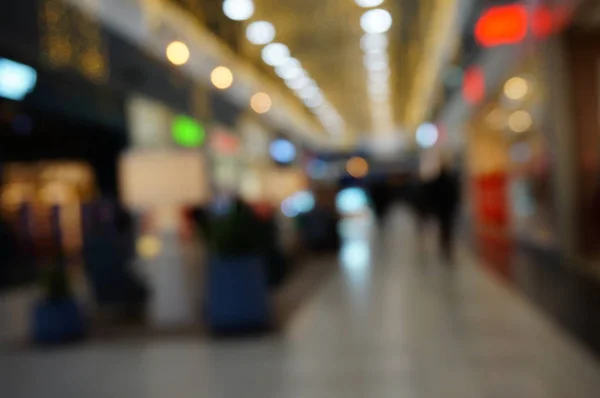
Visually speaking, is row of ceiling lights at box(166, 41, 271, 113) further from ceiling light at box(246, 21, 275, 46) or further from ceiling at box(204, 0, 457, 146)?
ceiling light at box(246, 21, 275, 46)

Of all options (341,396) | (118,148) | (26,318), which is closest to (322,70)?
(118,148)

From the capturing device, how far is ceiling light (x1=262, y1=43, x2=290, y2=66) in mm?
19125

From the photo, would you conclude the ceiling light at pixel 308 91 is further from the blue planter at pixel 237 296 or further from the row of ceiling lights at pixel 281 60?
the blue planter at pixel 237 296

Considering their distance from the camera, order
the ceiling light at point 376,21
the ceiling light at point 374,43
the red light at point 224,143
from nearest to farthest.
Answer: the ceiling light at point 376,21 → the ceiling light at point 374,43 → the red light at point 224,143

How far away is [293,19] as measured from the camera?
16172mm

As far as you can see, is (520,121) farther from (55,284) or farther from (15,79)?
(55,284)

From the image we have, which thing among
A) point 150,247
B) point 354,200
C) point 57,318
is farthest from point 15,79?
point 354,200

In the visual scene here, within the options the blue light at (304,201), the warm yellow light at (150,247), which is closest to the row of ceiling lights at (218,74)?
the warm yellow light at (150,247)

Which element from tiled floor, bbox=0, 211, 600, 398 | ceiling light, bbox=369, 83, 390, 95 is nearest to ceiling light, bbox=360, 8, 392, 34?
ceiling light, bbox=369, 83, 390, 95

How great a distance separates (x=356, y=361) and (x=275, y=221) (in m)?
7.04

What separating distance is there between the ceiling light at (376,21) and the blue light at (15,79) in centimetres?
822

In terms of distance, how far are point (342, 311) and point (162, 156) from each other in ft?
8.29

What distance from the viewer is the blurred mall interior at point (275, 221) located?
5203 mm

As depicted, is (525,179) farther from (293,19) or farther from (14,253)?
(14,253)
